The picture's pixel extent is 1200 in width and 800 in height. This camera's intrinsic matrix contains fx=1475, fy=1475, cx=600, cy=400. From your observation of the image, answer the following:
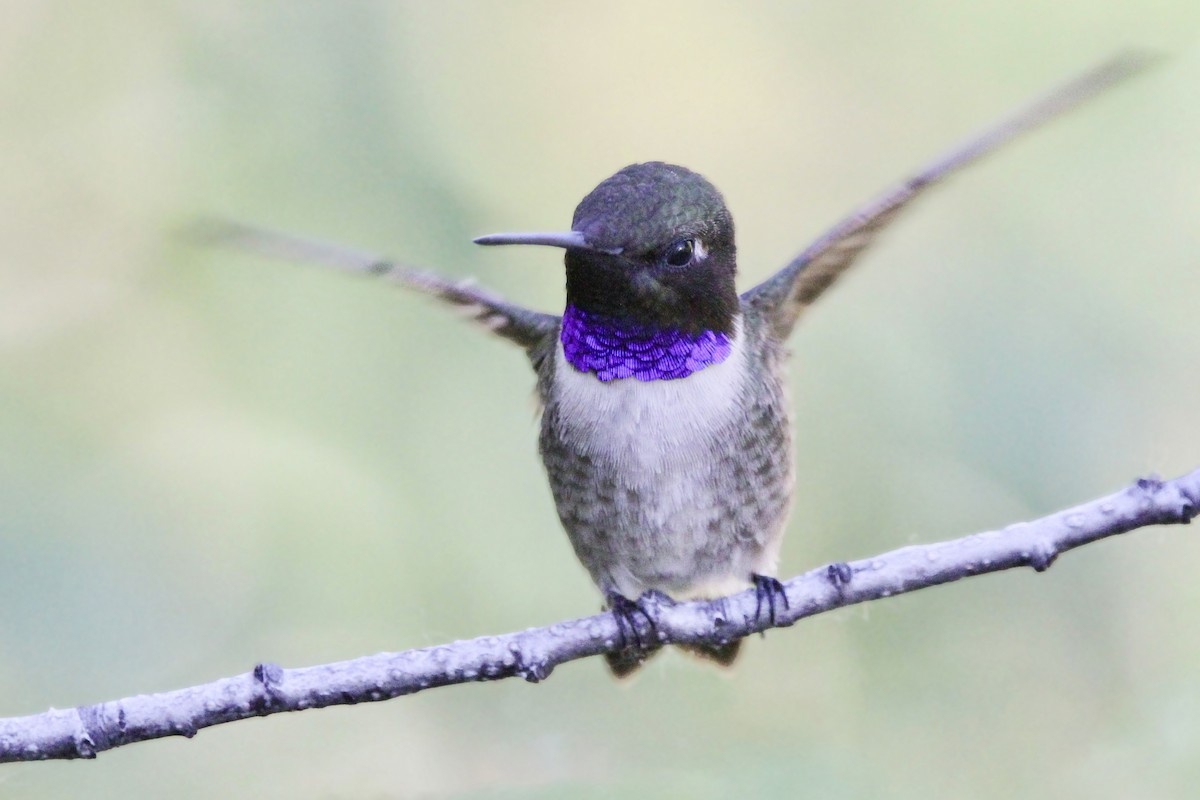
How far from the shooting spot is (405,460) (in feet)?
21.5

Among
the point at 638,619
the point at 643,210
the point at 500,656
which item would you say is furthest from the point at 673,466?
Result: the point at 500,656

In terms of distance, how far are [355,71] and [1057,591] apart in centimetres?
412

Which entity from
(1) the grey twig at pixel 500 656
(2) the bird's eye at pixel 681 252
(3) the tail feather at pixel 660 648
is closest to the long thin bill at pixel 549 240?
(2) the bird's eye at pixel 681 252

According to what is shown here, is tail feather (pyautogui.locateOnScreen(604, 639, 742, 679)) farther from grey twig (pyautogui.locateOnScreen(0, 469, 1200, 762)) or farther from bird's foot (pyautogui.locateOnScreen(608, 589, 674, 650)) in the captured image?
grey twig (pyautogui.locateOnScreen(0, 469, 1200, 762))

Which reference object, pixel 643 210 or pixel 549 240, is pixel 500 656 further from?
pixel 643 210

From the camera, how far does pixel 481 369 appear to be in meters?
6.72

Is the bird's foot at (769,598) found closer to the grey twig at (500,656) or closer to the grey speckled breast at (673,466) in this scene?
the grey twig at (500,656)

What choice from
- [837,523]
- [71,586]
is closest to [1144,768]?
[837,523]

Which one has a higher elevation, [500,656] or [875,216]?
[875,216]

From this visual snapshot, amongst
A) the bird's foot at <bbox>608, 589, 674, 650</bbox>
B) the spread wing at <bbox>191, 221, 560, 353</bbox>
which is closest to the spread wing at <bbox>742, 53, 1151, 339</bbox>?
the spread wing at <bbox>191, 221, 560, 353</bbox>

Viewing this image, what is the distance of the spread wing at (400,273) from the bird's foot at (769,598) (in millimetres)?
1090

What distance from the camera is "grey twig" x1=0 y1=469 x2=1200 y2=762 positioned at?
3.06m

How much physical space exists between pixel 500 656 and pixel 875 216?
1.69m

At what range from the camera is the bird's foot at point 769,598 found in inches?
141
